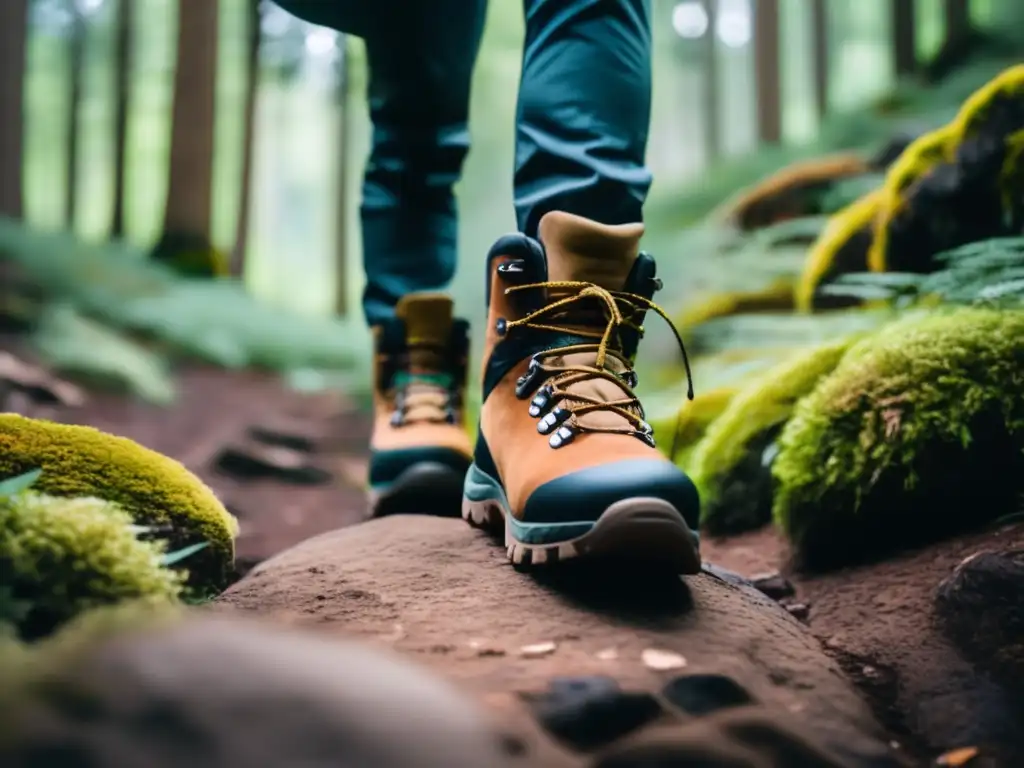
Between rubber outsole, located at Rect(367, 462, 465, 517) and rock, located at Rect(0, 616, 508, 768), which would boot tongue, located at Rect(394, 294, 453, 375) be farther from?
rock, located at Rect(0, 616, 508, 768)

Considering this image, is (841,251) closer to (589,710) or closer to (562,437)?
(562,437)

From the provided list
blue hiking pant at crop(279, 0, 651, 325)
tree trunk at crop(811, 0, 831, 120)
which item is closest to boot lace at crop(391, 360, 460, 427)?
blue hiking pant at crop(279, 0, 651, 325)

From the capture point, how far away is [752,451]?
232 centimetres

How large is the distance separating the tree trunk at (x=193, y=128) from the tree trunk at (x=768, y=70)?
6.53 metres

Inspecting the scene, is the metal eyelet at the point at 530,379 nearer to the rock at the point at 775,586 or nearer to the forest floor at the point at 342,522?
the forest floor at the point at 342,522

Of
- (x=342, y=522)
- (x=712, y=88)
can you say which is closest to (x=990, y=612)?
(x=342, y=522)

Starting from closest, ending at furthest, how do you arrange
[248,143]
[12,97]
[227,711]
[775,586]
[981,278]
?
[227,711]
[775,586]
[981,278]
[12,97]
[248,143]

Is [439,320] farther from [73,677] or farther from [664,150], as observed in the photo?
[664,150]

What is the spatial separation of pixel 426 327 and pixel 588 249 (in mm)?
934

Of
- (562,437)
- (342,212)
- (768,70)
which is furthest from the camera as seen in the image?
(342,212)

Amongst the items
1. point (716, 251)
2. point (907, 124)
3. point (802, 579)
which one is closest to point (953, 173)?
point (802, 579)

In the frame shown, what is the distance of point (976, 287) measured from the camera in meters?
1.99

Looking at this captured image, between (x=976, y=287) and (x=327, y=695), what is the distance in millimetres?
1959

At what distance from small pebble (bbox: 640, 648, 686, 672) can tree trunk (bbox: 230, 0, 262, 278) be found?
10944 millimetres
